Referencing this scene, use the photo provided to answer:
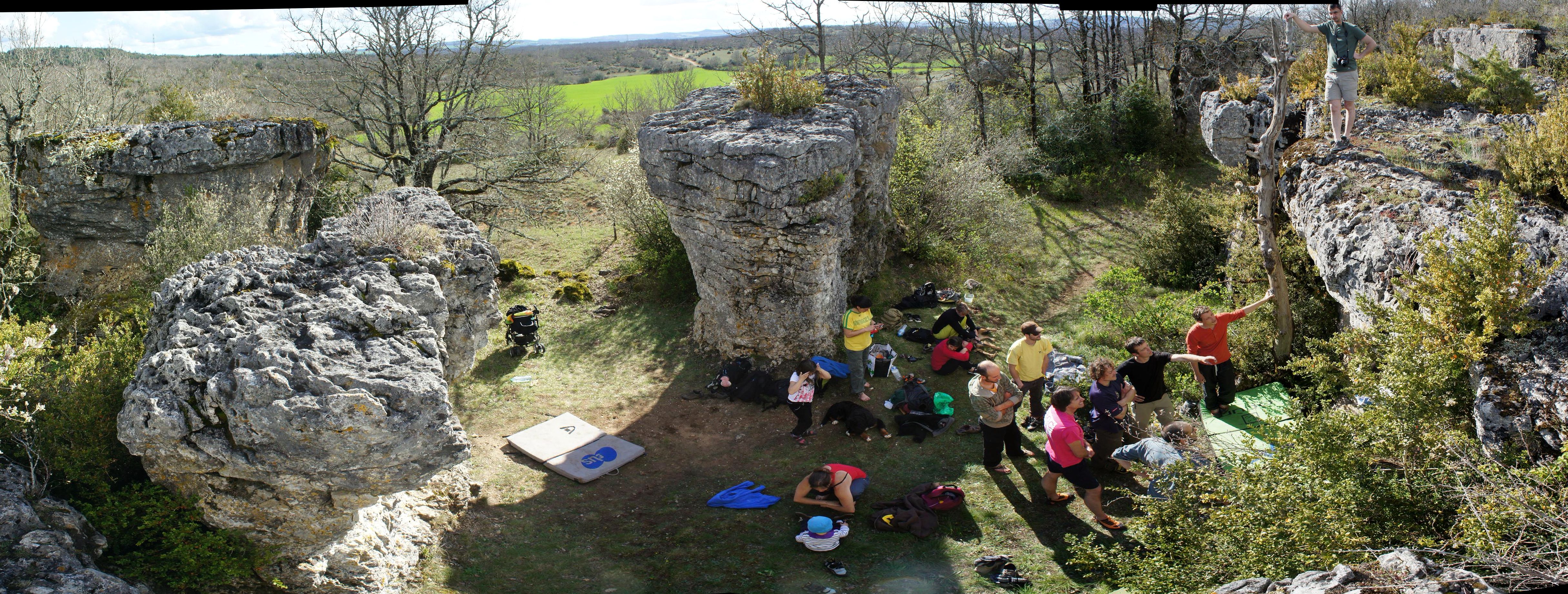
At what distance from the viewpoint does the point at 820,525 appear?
722 cm

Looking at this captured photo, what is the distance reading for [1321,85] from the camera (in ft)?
39.9

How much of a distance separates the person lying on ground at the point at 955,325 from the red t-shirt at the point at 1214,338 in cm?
263

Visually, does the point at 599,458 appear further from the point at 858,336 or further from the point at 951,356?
the point at 951,356

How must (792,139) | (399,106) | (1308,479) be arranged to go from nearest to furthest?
(1308,479) < (792,139) < (399,106)

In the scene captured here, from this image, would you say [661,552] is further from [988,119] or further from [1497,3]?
[1497,3]

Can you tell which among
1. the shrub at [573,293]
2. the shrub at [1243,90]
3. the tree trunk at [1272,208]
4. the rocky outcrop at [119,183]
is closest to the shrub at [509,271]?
the shrub at [573,293]

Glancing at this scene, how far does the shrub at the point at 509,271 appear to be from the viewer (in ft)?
48.4

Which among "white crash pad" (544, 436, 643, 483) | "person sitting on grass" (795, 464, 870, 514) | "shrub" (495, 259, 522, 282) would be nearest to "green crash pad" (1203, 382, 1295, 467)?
"person sitting on grass" (795, 464, 870, 514)

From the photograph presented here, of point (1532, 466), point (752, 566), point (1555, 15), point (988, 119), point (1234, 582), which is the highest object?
point (1555, 15)

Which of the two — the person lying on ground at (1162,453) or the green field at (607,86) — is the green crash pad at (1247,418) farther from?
the green field at (607,86)

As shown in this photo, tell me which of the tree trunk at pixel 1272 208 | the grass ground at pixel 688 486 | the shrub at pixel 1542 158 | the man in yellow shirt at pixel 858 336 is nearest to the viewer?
the grass ground at pixel 688 486

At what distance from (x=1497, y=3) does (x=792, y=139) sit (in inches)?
737

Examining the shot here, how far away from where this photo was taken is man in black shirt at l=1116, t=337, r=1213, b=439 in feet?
27.2

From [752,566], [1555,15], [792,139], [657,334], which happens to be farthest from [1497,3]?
[752,566]
